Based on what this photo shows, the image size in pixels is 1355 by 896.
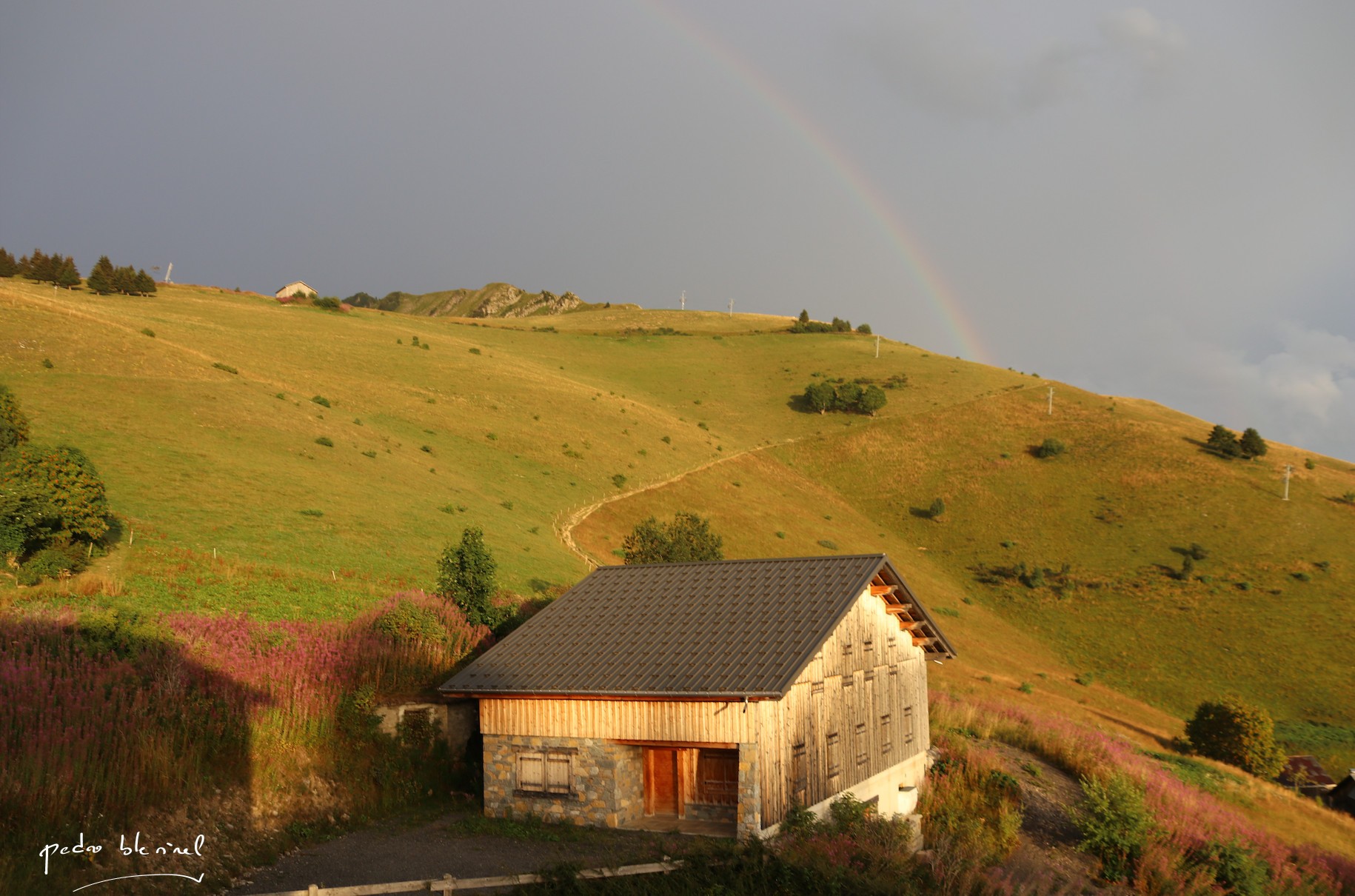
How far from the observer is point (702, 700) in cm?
1938

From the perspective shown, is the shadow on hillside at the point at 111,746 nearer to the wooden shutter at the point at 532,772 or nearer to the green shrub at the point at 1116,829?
the wooden shutter at the point at 532,772

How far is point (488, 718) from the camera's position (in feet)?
72.0

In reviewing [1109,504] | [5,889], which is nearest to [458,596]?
[5,889]

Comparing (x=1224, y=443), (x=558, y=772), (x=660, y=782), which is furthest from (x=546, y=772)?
(x=1224, y=443)

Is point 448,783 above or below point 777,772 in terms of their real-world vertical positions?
below

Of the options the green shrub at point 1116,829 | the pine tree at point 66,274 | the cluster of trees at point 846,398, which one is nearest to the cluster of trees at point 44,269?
the pine tree at point 66,274

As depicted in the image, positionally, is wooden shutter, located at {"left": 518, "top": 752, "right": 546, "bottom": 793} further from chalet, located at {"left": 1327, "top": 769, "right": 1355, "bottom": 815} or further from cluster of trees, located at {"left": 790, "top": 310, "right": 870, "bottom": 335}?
cluster of trees, located at {"left": 790, "top": 310, "right": 870, "bottom": 335}

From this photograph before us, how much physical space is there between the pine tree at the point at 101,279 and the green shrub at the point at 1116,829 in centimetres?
11179

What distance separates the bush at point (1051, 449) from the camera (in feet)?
305

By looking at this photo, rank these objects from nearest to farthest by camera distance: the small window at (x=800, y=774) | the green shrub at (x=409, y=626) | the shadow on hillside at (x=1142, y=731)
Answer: the small window at (x=800, y=774), the green shrub at (x=409, y=626), the shadow on hillside at (x=1142, y=731)

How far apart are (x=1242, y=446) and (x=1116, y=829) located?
7953 cm

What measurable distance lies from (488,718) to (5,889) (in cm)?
1056

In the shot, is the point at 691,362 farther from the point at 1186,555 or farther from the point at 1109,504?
the point at 1186,555

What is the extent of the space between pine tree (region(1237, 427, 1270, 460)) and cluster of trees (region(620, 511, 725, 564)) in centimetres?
6930
